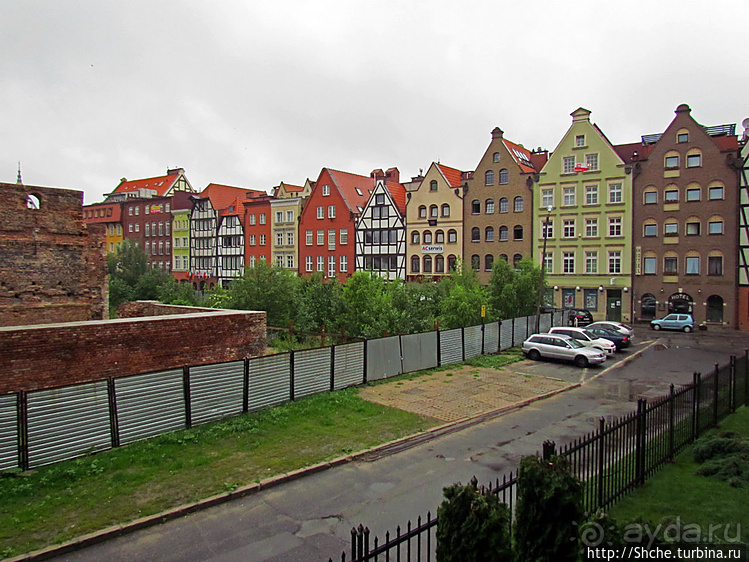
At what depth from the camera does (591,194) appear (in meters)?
43.7

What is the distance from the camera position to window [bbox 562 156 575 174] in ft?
145

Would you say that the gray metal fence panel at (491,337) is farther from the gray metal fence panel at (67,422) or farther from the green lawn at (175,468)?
the gray metal fence panel at (67,422)

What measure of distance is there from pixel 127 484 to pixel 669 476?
371 inches

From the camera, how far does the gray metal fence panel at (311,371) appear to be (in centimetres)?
1485

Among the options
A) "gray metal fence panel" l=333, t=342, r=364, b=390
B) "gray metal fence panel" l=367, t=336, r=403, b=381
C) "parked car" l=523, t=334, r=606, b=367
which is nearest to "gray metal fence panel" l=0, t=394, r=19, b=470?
"gray metal fence panel" l=333, t=342, r=364, b=390

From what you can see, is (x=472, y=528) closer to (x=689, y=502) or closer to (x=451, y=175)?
(x=689, y=502)

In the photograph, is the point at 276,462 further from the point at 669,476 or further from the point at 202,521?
the point at 669,476

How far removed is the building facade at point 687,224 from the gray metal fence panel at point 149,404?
39.5 metres

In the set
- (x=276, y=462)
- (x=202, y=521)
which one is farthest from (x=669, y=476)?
(x=202, y=521)

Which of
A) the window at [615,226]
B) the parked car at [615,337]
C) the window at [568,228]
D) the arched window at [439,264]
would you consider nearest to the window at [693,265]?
the window at [615,226]

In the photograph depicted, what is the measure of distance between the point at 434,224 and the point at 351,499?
4276cm

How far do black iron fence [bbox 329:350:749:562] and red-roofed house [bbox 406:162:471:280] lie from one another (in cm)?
3682

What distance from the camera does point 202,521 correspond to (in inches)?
321

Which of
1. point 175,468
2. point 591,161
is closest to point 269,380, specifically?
point 175,468
